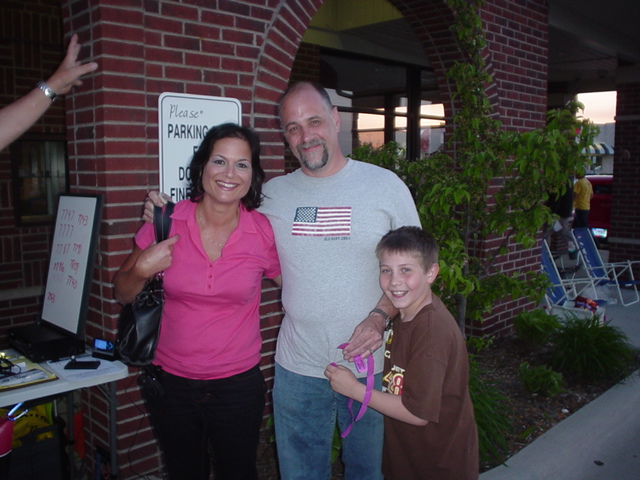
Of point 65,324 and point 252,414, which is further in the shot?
point 65,324

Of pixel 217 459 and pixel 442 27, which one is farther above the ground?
pixel 442 27

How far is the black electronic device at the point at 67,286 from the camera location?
8.85 feet

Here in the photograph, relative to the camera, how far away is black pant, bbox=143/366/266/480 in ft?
7.11

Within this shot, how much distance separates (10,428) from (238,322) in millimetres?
1042

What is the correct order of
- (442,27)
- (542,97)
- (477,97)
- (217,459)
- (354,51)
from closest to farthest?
(217,459) → (477,97) → (442,27) → (542,97) → (354,51)

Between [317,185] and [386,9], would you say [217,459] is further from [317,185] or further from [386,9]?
[386,9]

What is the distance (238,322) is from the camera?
7.20ft

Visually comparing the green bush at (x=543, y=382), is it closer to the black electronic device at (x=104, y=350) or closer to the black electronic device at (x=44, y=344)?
the black electronic device at (x=104, y=350)

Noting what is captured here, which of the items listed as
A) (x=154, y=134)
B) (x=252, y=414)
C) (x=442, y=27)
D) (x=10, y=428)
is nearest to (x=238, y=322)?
(x=252, y=414)

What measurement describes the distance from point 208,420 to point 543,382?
316cm

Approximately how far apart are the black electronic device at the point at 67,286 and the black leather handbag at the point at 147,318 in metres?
0.70

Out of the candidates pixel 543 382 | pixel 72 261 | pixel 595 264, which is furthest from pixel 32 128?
pixel 595 264

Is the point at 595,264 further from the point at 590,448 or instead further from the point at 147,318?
the point at 147,318

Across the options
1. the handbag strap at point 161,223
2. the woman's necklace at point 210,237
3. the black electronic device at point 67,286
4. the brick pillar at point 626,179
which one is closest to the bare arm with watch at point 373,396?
the woman's necklace at point 210,237
